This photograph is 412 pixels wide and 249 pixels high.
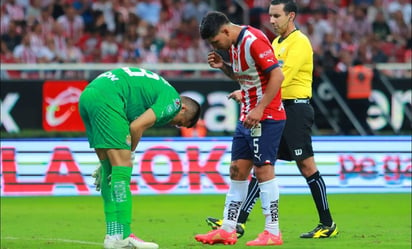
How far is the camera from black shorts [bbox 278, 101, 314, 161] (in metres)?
10.9

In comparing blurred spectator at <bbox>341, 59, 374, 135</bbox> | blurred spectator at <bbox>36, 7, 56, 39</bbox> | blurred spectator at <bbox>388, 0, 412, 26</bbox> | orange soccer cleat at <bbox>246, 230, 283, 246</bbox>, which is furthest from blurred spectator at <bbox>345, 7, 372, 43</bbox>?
orange soccer cleat at <bbox>246, 230, 283, 246</bbox>

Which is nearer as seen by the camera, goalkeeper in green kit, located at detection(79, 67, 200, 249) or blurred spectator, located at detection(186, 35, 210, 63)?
goalkeeper in green kit, located at detection(79, 67, 200, 249)

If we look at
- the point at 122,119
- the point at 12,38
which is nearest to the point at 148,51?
the point at 12,38

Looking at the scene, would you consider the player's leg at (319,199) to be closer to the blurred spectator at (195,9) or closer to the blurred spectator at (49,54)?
the blurred spectator at (49,54)

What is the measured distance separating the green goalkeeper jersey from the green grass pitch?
1493mm

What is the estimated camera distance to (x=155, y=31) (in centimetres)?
2383

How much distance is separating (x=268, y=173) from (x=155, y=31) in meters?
14.2

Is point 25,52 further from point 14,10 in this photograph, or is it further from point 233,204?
point 233,204

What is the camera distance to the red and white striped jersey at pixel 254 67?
966 centimetres

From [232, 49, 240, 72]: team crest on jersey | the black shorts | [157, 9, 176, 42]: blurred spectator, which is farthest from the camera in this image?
[157, 9, 176, 42]: blurred spectator

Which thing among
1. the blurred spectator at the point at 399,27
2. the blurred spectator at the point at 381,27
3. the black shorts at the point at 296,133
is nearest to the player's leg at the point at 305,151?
the black shorts at the point at 296,133

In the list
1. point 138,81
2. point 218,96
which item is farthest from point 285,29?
point 218,96

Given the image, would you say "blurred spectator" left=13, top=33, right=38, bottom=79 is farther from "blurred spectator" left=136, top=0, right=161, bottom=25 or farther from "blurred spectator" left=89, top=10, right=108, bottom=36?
"blurred spectator" left=136, top=0, right=161, bottom=25

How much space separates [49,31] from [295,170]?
803 centimetres
